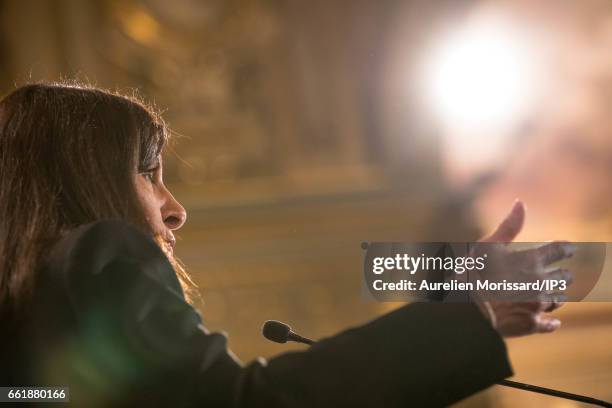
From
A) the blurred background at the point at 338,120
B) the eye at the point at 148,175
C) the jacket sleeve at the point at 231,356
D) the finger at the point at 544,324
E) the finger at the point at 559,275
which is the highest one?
the blurred background at the point at 338,120

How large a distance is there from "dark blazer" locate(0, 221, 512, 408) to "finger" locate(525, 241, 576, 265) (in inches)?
4.1

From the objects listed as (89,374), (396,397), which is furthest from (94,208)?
(396,397)

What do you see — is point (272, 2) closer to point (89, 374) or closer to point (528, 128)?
point (528, 128)

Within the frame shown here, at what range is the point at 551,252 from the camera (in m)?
1.06

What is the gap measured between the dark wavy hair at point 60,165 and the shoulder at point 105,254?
0.21ft

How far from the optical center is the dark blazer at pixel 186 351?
101 cm

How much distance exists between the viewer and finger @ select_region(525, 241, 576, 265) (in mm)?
1062

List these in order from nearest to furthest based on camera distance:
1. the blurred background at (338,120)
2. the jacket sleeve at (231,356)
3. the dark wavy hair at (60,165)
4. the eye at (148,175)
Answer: the jacket sleeve at (231,356) → the dark wavy hair at (60,165) → the eye at (148,175) → the blurred background at (338,120)

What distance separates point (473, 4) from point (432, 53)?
434mm

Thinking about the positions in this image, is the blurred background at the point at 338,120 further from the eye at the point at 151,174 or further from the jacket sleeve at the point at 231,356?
the jacket sleeve at the point at 231,356

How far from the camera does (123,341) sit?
102 centimetres

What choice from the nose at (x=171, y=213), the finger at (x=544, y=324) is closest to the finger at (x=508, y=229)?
the finger at (x=544, y=324)

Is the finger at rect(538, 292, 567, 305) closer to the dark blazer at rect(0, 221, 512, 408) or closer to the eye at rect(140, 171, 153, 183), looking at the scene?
the dark blazer at rect(0, 221, 512, 408)

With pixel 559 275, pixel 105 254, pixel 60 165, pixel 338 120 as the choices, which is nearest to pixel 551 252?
pixel 559 275
